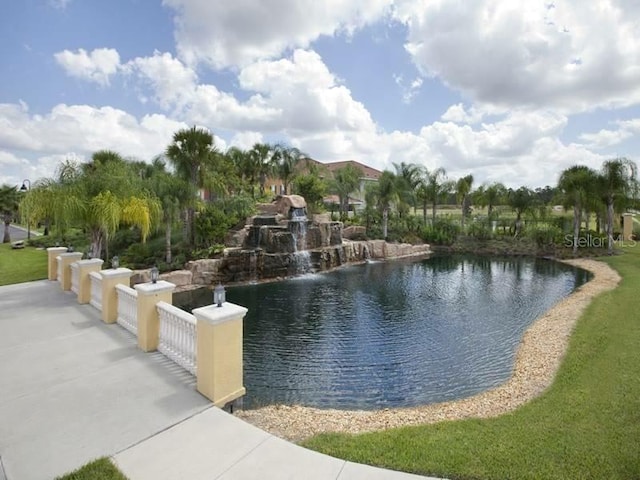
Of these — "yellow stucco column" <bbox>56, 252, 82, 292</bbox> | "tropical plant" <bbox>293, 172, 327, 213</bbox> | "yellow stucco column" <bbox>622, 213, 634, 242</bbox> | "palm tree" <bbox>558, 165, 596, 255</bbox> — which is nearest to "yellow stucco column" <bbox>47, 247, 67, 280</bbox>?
"yellow stucco column" <bbox>56, 252, 82, 292</bbox>

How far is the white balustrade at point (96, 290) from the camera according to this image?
344 inches

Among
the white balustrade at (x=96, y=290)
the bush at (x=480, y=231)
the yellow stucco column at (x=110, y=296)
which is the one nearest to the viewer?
the yellow stucco column at (x=110, y=296)

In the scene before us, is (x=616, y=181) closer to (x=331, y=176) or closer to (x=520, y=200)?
(x=520, y=200)

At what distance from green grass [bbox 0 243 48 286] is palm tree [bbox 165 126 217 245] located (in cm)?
713

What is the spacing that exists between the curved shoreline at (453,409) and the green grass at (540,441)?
1.43 feet

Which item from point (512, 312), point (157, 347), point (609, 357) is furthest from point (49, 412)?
point (512, 312)

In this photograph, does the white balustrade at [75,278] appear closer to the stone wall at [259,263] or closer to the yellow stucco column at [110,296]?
the yellow stucco column at [110,296]

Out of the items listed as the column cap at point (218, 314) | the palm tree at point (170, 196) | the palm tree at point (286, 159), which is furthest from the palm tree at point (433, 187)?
the column cap at point (218, 314)

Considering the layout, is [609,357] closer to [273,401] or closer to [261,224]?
[273,401]

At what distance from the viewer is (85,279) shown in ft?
30.0

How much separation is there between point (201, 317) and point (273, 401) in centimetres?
312

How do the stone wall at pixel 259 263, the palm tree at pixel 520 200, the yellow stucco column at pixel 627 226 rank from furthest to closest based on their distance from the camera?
the yellow stucco column at pixel 627 226 → the palm tree at pixel 520 200 → the stone wall at pixel 259 263

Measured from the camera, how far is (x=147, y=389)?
514 cm

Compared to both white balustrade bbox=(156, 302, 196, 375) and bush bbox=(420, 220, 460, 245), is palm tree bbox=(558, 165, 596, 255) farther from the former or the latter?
white balustrade bbox=(156, 302, 196, 375)
